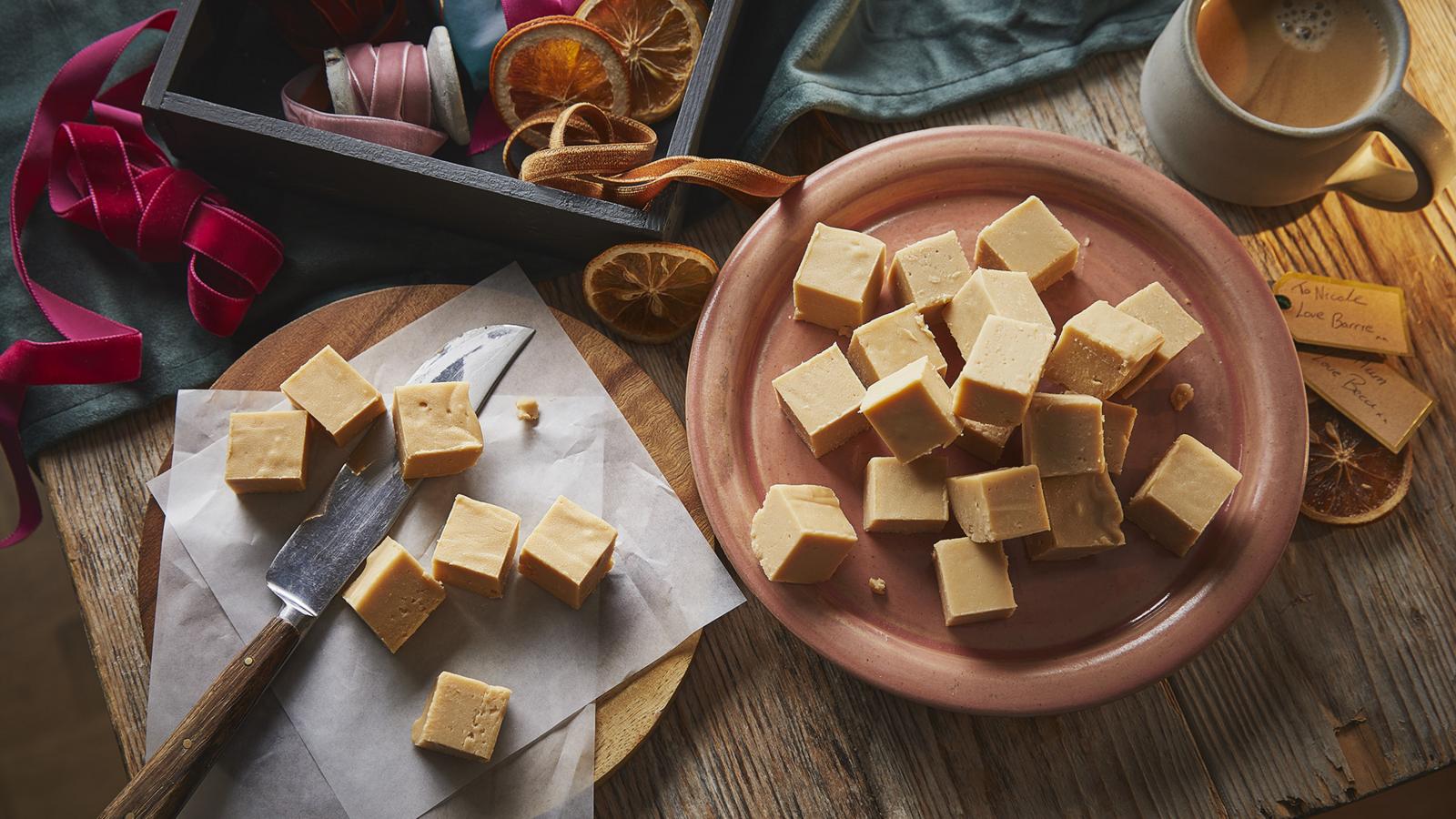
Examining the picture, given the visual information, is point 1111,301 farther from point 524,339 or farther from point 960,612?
point 524,339

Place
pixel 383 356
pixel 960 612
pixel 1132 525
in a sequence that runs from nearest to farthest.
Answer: pixel 960 612 → pixel 1132 525 → pixel 383 356

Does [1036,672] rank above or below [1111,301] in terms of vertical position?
below

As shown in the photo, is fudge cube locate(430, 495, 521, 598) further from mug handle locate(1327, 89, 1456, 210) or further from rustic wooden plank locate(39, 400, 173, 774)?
mug handle locate(1327, 89, 1456, 210)

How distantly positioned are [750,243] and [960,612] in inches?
29.9

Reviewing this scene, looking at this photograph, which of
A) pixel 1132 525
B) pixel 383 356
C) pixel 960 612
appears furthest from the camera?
pixel 383 356

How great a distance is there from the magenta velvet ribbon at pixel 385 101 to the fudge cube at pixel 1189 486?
1.49 meters

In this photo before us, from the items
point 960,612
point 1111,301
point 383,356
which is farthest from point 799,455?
point 383,356

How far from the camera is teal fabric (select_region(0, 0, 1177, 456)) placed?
193 cm

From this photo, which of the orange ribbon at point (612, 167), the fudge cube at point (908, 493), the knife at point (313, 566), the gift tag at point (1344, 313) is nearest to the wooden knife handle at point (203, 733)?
the knife at point (313, 566)

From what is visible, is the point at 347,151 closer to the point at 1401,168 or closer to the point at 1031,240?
the point at 1031,240

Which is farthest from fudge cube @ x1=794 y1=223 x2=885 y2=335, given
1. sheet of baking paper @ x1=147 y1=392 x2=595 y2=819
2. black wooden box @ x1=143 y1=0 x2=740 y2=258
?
sheet of baking paper @ x1=147 y1=392 x2=595 y2=819

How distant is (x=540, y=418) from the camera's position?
6.04 ft

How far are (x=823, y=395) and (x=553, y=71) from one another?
804 millimetres

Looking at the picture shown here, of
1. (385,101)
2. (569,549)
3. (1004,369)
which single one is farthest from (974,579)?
(385,101)
